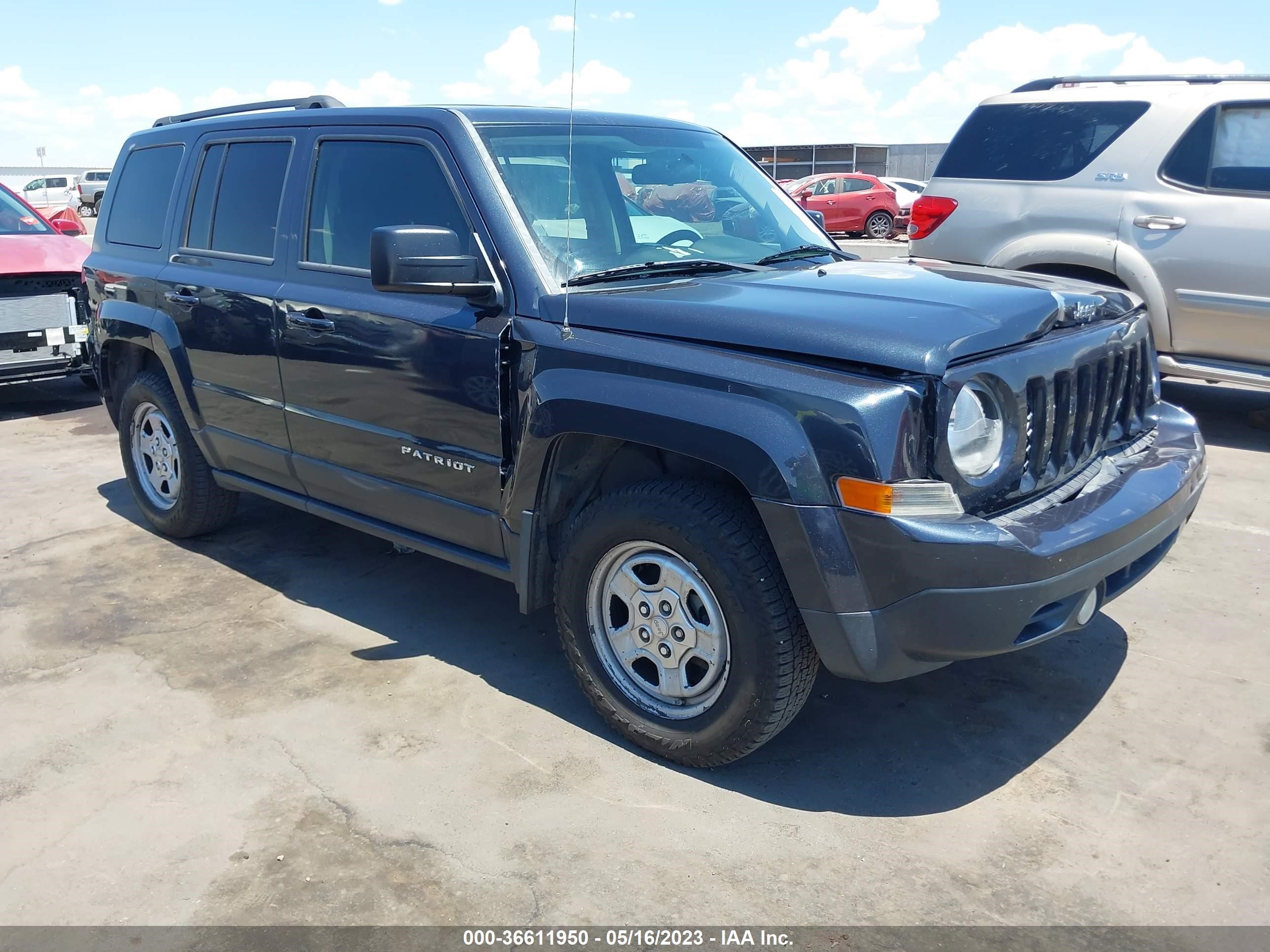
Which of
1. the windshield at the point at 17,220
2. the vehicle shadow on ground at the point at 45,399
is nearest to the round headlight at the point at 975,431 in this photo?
Answer: the vehicle shadow on ground at the point at 45,399

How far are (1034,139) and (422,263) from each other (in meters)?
5.34

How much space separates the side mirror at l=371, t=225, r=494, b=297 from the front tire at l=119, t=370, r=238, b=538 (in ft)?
7.40

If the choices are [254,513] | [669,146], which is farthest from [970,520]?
[254,513]

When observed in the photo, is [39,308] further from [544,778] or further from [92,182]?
[92,182]

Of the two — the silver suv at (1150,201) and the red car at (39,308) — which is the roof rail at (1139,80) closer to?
the silver suv at (1150,201)

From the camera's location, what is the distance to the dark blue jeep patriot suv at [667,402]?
268 cm

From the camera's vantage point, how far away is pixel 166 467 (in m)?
5.30

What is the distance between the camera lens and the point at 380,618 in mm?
4367

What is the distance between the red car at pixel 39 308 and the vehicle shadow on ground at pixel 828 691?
439cm

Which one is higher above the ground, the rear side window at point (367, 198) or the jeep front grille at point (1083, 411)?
the rear side window at point (367, 198)

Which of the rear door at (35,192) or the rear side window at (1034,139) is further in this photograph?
the rear door at (35,192)

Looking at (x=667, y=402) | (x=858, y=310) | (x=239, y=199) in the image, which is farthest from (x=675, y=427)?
(x=239, y=199)

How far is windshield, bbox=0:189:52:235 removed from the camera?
873cm

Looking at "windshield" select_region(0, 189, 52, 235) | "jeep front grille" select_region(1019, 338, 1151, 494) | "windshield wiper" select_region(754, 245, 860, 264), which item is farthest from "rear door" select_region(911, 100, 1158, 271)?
"windshield" select_region(0, 189, 52, 235)
